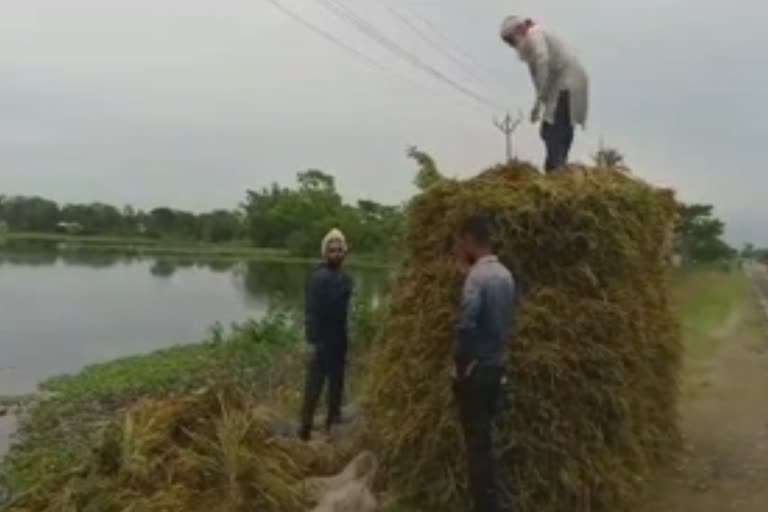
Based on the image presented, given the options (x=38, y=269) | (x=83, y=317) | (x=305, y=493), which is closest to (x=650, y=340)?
(x=305, y=493)

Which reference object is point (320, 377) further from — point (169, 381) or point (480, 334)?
point (169, 381)

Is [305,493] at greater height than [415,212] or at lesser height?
lesser

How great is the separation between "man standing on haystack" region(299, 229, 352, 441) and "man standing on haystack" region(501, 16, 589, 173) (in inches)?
77.7

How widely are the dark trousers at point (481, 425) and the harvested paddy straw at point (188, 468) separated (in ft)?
4.38

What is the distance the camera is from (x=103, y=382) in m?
22.4

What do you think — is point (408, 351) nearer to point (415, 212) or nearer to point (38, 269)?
point (415, 212)

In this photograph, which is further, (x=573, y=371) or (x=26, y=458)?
(x=26, y=458)

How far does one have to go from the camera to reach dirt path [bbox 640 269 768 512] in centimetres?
944

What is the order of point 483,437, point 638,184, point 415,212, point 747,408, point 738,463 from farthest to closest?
point 747,408 < point 738,463 < point 638,184 < point 415,212 < point 483,437

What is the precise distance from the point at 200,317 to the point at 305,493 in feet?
124

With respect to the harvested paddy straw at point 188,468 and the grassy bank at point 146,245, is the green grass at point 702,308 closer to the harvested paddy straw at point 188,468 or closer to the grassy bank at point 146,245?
the harvested paddy straw at point 188,468

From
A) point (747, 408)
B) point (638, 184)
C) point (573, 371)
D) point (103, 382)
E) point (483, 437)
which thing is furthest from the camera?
point (103, 382)

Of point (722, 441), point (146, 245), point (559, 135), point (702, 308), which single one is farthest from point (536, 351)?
point (146, 245)

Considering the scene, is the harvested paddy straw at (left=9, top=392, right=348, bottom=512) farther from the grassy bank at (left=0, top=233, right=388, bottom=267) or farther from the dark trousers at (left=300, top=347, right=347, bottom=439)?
the grassy bank at (left=0, top=233, right=388, bottom=267)
